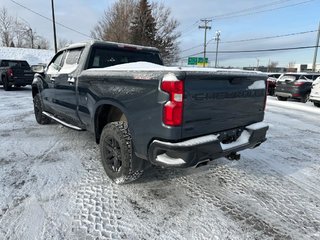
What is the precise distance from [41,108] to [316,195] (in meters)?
5.74

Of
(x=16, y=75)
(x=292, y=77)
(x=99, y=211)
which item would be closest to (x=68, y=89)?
(x=99, y=211)

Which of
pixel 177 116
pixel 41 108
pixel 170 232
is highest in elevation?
pixel 177 116

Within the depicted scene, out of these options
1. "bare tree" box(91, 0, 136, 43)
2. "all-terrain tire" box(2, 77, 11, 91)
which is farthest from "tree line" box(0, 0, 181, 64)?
"all-terrain tire" box(2, 77, 11, 91)

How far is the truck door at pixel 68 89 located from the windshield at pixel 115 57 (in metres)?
0.33

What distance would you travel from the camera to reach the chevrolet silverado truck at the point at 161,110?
2623 millimetres

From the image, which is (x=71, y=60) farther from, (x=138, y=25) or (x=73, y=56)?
(x=138, y=25)

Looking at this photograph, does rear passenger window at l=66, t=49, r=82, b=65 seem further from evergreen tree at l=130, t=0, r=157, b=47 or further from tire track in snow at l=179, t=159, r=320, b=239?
evergreen tree at l=130, t=0, r=157, b=47

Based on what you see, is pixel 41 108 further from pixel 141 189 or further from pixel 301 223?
pixel 301 223

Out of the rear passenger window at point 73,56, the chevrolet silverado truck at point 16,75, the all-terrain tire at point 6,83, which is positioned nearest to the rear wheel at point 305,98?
the rear passenger window at point 73,56

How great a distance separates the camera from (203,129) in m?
2.86

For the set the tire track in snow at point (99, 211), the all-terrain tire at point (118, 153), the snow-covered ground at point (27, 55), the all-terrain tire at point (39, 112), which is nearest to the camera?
the tire track in snow at point (99, 211)

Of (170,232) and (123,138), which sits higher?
(123,138)

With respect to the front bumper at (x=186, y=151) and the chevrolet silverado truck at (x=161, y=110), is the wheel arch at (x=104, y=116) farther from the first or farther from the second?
the front bumper at (x=186, y=151)

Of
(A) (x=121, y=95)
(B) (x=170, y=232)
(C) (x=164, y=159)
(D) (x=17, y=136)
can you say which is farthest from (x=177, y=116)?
A: (D) (x=17, y=136)
